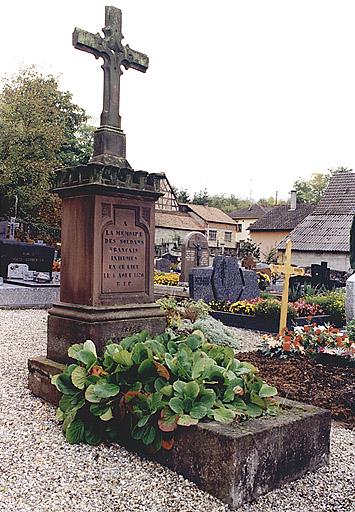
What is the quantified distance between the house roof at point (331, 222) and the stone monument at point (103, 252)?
87.7ft

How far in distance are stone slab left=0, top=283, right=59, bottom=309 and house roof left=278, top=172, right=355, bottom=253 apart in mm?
21816

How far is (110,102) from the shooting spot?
19.3ft

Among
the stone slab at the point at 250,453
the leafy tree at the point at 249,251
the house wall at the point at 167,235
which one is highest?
the house wall at the point at 167,235

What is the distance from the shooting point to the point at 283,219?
49812 mm

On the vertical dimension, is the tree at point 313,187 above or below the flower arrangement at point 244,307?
above

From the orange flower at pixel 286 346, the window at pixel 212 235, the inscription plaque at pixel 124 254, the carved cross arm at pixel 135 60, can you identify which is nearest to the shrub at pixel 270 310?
the orange flower at pixel 286 346

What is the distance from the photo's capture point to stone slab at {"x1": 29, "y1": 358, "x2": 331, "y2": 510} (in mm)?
3250

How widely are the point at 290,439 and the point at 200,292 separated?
8.62 metres

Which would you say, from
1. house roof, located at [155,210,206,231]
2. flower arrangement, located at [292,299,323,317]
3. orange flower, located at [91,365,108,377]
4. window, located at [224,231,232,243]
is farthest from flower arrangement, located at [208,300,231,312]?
window, located at [224,231,232,243]

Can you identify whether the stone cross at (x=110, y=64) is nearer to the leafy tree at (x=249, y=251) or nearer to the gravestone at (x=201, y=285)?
the gravestone at (x=201, y=285)

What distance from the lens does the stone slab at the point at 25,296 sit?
455 inches

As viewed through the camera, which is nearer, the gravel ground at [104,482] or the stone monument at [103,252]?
the gravel ground at [104,482]

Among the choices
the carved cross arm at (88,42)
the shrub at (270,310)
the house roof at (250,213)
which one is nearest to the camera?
the carved cross arm at (88,42)

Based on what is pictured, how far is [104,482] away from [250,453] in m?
0.90
